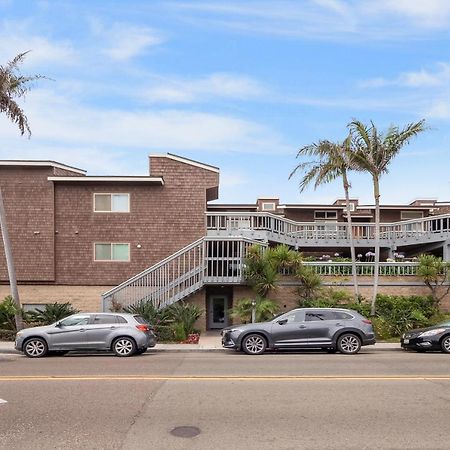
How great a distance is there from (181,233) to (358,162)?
808 cm

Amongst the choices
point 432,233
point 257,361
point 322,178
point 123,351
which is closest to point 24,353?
point 123,351

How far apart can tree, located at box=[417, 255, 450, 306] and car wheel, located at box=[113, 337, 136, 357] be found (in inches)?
475

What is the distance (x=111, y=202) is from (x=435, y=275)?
13.8m

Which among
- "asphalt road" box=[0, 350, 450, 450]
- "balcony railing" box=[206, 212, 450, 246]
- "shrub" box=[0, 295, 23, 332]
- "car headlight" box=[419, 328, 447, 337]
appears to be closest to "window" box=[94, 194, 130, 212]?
→ "balcony railing" box=[206, 212, 450, 246]

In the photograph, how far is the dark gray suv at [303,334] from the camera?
1573 centimetres

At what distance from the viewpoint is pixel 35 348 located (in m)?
15.4

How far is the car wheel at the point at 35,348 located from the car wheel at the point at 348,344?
8280 mm

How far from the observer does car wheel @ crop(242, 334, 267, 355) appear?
1571 centimetres

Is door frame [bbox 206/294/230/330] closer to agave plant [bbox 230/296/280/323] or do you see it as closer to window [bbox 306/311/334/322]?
agave plant [bbox 230/296/280/323]

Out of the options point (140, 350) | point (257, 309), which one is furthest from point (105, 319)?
point (257, 309)

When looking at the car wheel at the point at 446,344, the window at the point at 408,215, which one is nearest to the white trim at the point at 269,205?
the window at the point at 408,215

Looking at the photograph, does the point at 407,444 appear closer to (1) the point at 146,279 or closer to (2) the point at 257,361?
(2) the point at 257,361

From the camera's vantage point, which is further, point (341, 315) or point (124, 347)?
point (341, 315)

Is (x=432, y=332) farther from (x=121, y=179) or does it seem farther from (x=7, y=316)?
(x=7, y=316)
